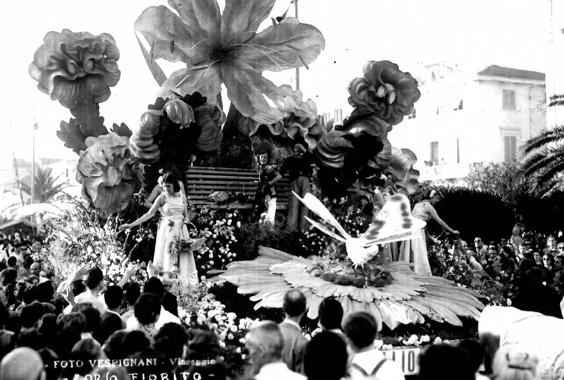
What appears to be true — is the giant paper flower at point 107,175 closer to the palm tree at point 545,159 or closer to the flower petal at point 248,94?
the flower petal at point 248,94

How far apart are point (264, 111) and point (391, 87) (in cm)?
285

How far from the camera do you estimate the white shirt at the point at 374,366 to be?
5.75 m

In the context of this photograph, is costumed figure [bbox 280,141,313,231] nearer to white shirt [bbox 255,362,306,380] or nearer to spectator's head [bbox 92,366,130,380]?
spectator's head [bbox 92,366,130,380]

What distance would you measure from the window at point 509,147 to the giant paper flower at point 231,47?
29.9m

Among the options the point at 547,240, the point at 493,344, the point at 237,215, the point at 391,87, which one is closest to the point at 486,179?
the point at 547,240

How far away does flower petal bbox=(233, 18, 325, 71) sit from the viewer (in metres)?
17.3

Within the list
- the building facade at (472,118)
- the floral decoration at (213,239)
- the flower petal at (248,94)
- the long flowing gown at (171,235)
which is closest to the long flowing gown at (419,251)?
the floral decoration at (213,239)

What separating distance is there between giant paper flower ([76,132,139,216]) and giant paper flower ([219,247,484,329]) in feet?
9.90

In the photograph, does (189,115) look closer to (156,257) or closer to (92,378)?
(156,257)

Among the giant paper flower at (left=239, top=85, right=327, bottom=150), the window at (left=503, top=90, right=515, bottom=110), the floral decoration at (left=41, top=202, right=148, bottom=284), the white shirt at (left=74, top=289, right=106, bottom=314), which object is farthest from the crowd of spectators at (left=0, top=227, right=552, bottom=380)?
the window at (left=503, top=90, right=515, bottom=110)

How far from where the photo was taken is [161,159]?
15656 mm

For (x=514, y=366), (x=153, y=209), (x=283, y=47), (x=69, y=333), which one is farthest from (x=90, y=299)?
(x=283, y=47)

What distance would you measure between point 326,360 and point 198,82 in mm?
12361

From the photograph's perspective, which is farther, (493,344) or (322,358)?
(493,344)
